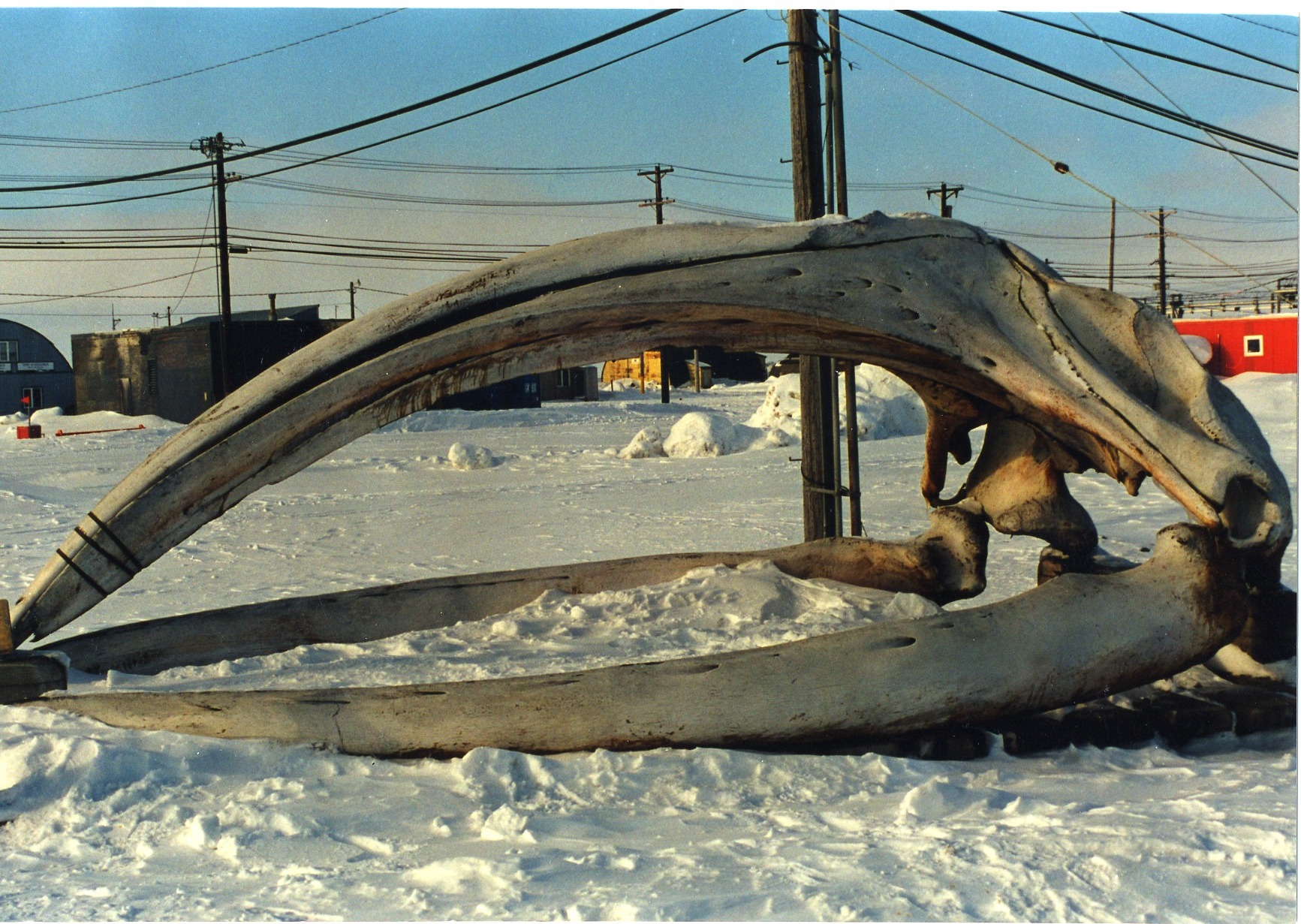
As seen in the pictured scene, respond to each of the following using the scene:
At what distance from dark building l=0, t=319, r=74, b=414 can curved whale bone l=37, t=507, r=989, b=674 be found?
35566mm

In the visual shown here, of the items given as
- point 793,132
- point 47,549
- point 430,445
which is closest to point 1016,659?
point 793,132

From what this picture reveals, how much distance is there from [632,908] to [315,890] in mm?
722

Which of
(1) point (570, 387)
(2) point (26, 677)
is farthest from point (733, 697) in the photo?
(1) point (570, 387)

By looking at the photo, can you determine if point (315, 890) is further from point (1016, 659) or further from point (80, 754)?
point (1016, 659)

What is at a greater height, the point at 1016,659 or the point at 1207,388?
the point at 1207,388

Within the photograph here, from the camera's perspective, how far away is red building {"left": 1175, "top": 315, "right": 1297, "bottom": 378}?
96.3ft

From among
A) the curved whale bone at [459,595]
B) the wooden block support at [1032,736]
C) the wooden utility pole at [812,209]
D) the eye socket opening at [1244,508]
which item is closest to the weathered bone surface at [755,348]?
the eye socket opening at [1244,508]

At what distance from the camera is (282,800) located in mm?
2875

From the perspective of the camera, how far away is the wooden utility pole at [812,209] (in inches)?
300

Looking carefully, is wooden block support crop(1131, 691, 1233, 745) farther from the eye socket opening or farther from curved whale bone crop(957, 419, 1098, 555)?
curved whale bone crop(957, 419, 1098, 555)

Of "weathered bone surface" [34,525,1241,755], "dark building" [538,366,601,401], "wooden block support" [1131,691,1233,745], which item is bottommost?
"wooden block support" [1131,691,1233,745]

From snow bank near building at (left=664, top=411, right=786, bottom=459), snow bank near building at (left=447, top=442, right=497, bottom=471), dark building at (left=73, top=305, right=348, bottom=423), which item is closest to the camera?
snow bank near building at (left=447, top=442, right=497, bottom=471)

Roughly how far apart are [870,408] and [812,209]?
9712mm

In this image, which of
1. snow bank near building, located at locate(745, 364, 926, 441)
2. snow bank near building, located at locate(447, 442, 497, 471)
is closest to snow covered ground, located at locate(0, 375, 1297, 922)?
snow bank near building, located at locate(447, 442, 497, 471)
